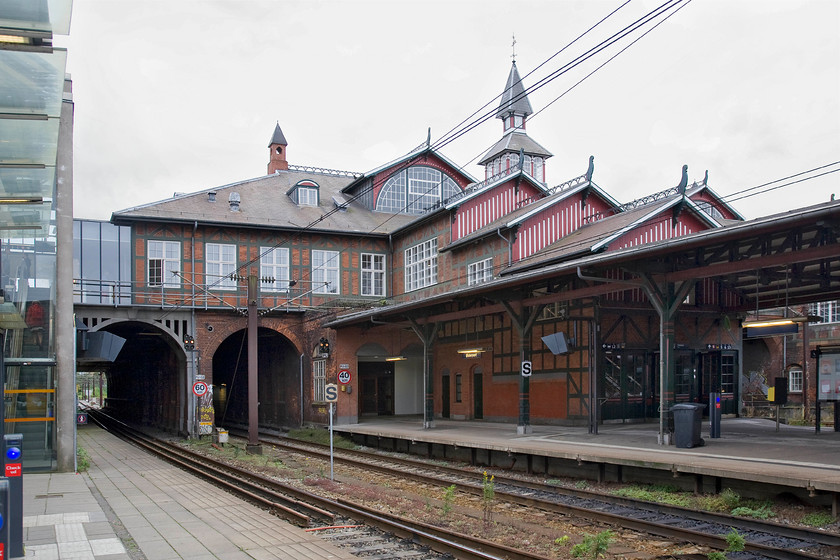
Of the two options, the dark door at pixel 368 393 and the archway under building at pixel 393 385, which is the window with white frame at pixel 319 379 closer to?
the archway under building at pixel 393 385

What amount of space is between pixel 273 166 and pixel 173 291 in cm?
1473

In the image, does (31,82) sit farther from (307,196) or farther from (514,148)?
(514,148)

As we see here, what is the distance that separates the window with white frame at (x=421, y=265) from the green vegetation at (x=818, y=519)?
2011 cm

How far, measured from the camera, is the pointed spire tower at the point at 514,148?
151 ft

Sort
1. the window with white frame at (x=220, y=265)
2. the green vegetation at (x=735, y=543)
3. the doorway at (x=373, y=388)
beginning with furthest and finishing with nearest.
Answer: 1. the doorway at (x=373, y=388)
2. the window with white frame at (x=220, y=265)
3. the green vegetation at (x=735, y=543)

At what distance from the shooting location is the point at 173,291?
97.2ft

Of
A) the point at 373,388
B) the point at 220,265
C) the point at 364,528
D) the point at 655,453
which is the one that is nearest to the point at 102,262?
the point at 220,265

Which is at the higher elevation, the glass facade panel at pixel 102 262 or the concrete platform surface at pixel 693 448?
the glass facade panel at pixel 102 262

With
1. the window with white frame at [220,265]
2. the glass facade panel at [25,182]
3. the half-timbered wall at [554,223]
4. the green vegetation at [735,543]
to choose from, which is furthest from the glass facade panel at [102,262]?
the green vegetation at [735,543]

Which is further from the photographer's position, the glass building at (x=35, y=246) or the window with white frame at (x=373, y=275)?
the window with white frame at (x=373, y=275)

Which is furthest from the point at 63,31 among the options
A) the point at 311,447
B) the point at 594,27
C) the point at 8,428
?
the point at 311,447

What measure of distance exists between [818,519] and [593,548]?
3449 millimetres

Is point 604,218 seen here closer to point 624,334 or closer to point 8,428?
point 624,334

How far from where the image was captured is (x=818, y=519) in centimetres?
988
